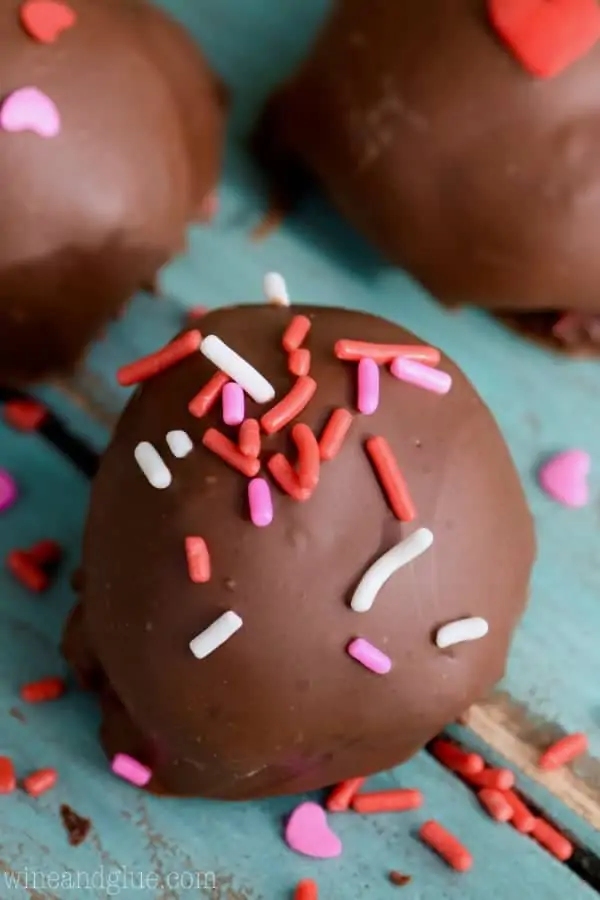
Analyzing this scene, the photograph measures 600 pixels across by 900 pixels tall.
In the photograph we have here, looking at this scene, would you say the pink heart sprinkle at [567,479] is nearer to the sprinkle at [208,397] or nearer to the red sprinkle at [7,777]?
the sprinkle at [208,397]

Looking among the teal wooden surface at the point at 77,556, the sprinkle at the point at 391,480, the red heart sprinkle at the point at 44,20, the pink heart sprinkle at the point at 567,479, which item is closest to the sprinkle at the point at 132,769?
the teal wooden surface at the point at 77,556

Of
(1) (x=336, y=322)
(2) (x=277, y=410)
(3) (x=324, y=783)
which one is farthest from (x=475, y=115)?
(3) (x=324, y=783)

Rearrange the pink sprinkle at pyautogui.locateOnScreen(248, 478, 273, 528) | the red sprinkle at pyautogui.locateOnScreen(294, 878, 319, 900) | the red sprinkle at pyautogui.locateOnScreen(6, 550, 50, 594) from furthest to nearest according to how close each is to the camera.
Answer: the red sprinkle at pyautogui.locateOnScreen(6, 550, 50, 594)
the red sprinkle at pyautogui.locateOnScreen(294, 878, 319, 900)
the pink sprinkle at pyautogui.locateOnScreen(248, 478, 273, 528)

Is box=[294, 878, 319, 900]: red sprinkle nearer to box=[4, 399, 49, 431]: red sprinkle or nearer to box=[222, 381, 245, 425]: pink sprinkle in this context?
box=[222, 381, 245, 425]: pink sprinkle

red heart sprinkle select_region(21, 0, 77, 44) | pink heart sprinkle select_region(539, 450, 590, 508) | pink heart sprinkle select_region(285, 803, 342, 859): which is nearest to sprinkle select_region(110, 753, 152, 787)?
pink heart sprinkle select_region(285, 803, 342, 859)

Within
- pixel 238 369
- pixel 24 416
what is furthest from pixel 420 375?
pixel 24 416

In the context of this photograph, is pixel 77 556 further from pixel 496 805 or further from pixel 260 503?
pixel 496 805
